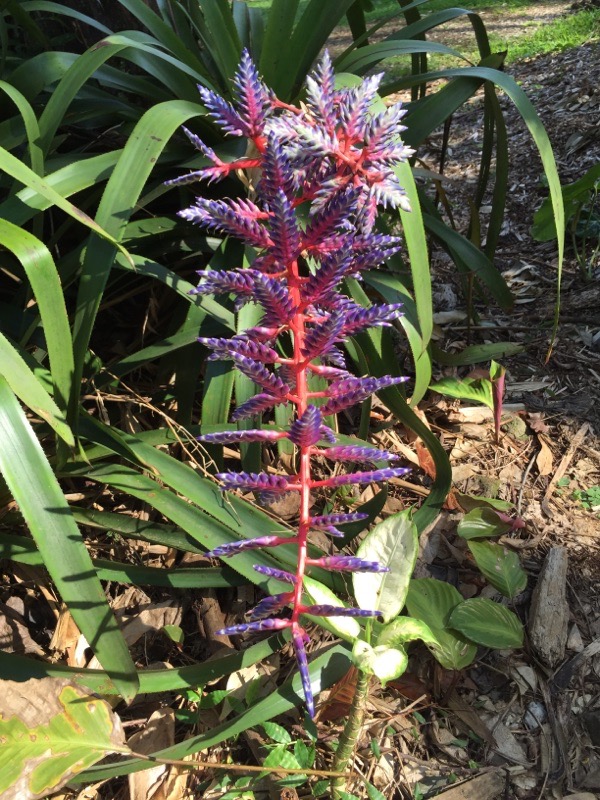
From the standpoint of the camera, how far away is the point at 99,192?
180cm

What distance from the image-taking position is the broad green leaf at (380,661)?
917mm

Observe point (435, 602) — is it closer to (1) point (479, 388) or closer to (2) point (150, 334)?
(1) point (479, 388)

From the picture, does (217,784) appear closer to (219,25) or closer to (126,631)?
(126,631)

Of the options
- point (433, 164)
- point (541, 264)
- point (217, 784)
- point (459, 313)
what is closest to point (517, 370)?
point (459, 313)

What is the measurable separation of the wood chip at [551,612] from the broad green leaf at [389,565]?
26.4 inches

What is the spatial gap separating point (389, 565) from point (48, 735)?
59 centimetres

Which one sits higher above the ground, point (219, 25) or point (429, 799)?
point (219, 25)

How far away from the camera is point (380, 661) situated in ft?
3.07

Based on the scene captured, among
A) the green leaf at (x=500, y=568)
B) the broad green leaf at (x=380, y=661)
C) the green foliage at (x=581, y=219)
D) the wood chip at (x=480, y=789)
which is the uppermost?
the green foliage at (x=581, y=219)

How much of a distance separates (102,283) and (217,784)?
3.32 feet

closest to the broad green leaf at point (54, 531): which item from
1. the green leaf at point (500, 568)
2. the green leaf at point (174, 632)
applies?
the green leaf at point (174, 632)

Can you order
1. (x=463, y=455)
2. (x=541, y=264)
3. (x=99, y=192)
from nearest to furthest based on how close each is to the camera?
1. (x=99, y=192)
2. (x=463, y=455)
3. (x=541, y=264)

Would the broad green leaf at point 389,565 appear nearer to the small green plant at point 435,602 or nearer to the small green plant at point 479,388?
the small green plant at point 435,602

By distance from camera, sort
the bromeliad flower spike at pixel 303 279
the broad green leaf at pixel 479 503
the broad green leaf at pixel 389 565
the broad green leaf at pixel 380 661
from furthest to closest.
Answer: the broad green leaf at pixel 479 503, the broad green leaf at pixel 389 565, the broad green leaf at pixel 380 661, the bromeliad flower spike at pixel 303 279
